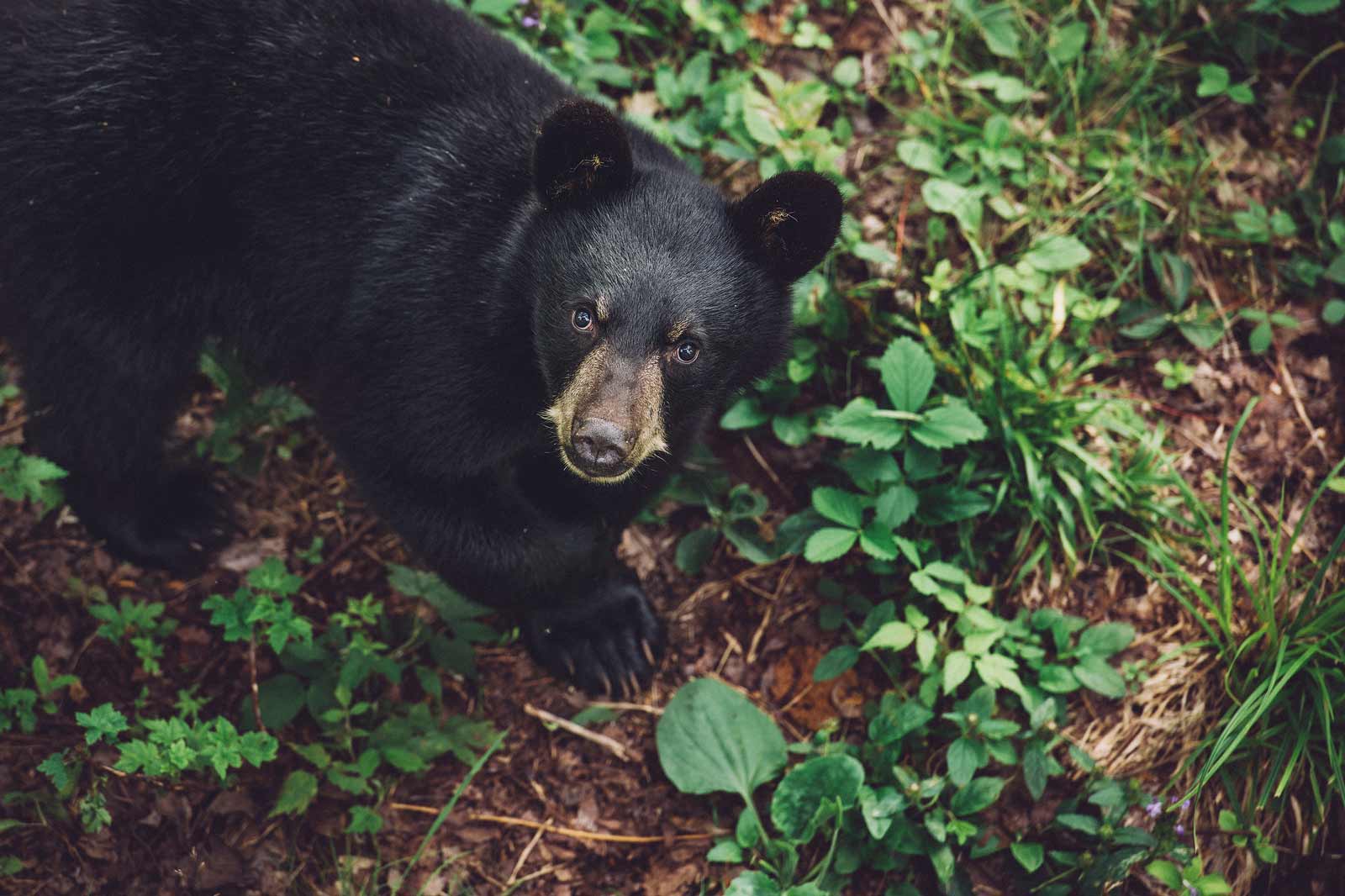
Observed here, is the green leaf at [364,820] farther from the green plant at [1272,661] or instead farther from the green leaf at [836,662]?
the green plant at [1272,661]

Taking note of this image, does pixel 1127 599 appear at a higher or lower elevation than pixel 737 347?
lower

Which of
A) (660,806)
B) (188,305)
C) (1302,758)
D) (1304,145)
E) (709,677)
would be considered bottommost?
(660,806)

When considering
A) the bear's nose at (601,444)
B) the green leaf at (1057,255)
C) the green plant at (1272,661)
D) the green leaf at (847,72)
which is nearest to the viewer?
the bear's nose at (601,444)

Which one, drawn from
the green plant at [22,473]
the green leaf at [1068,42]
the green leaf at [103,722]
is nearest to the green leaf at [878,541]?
the green leaf at [1068,42]

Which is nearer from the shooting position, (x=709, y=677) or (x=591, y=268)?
(x=591, y=268)

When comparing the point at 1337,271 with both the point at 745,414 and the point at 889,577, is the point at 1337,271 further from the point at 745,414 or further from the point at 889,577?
the point at 745,414

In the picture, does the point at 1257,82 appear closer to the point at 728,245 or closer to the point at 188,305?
the point at 728,245

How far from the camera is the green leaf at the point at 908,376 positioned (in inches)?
148

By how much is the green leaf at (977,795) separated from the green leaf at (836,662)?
0.56 meters

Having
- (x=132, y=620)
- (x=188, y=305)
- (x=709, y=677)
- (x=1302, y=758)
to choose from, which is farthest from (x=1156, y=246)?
(x=132, y=620)

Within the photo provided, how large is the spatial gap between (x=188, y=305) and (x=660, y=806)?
7.72 feet

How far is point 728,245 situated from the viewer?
125 inches

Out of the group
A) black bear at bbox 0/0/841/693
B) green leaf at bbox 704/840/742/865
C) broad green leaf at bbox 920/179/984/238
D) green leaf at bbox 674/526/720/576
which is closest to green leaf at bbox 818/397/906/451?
black bear at bbox 0/0/841/693

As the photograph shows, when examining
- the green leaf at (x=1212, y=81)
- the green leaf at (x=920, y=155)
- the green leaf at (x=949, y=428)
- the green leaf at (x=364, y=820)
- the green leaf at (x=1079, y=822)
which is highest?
the green leaf at (x=1212, y=81)
